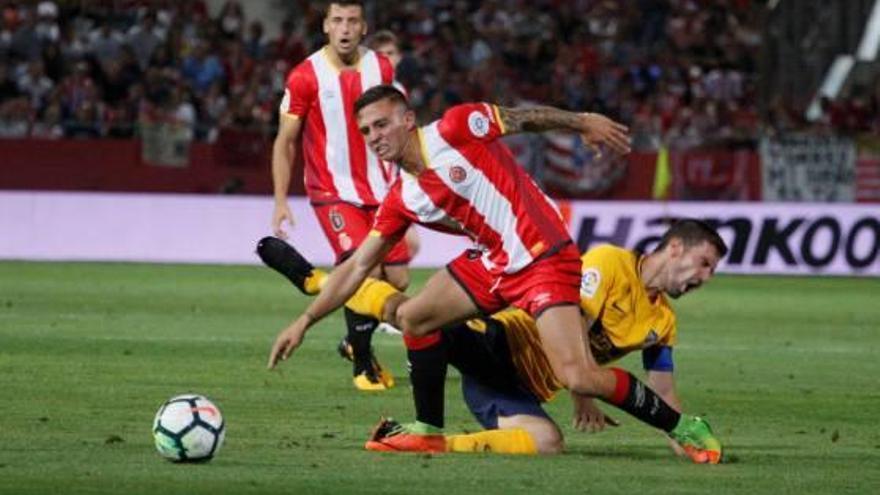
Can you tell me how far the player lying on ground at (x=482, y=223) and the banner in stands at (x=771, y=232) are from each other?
1586cm

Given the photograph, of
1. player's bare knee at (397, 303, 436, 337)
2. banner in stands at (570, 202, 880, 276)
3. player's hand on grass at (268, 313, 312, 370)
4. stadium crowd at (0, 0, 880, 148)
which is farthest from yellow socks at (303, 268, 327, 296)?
stadium crowd at (0, 0, 880, 148)

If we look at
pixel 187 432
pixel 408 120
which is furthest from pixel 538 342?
pixel 187 432

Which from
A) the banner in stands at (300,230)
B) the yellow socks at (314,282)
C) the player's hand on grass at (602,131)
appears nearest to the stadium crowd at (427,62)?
the banner in stands at (300,230)

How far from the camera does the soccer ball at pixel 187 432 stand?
922cm

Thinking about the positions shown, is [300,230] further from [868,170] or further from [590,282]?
[590,282]

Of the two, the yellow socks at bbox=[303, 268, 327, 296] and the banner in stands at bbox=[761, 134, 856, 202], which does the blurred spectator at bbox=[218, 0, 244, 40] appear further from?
the yellow socks at bbox=[303, 268, 327, 296]

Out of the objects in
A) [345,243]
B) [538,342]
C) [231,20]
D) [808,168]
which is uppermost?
[538,342]

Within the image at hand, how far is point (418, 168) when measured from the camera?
9.85 metres

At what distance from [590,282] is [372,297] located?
1.04 meters

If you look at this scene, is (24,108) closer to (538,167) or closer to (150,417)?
(538,167)

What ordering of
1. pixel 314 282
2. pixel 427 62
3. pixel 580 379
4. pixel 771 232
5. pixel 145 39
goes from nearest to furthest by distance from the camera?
pixel 580 379 → pixel 314 282 → pixel 771 232 → pixel 145 39 → pixel 427 62

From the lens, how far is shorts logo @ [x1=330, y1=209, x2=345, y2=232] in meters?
14.2

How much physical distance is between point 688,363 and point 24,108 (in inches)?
596

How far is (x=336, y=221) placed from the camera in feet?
46.5
